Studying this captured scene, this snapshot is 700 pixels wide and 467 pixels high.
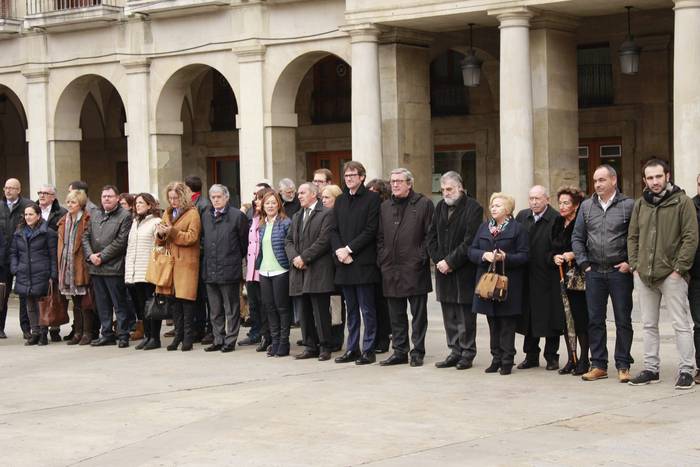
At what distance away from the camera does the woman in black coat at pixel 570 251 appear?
12.1 m

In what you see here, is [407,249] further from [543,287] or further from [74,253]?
[74,253]

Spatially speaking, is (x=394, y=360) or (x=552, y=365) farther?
(x=394, y=360)

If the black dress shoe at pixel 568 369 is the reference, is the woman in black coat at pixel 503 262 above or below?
above

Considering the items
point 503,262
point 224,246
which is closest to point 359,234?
point 503,262

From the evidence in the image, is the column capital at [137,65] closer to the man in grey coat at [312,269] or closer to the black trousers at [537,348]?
the man in grey coat at [312,269]

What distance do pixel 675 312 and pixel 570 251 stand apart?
1231mm

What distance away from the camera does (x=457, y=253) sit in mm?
12461

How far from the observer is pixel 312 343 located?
550 inches

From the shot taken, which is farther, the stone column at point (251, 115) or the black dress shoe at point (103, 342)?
the stone column at point (251, 115)

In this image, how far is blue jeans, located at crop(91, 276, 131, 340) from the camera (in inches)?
593

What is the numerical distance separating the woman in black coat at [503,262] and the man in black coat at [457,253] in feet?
0.60

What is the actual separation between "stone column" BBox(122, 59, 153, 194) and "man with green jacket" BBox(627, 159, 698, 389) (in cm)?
1681

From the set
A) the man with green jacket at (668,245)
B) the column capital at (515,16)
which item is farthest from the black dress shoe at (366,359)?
the column capital at (515,16)

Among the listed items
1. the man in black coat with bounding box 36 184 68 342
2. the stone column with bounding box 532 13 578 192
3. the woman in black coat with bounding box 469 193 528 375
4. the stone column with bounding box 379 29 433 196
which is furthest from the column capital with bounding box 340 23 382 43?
the woman in black coat with bounding box 469 193 528 375
